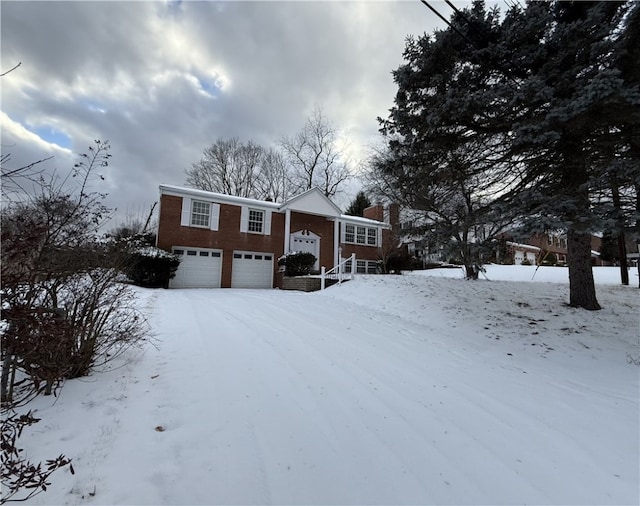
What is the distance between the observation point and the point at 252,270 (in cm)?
1655

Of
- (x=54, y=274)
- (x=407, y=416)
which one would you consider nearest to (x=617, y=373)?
(x=407, y=416)

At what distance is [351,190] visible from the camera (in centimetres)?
3009

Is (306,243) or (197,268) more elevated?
(306,243)

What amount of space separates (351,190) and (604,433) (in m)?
28.5

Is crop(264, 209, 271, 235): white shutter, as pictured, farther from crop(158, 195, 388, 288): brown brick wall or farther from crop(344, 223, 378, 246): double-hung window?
crop(344, 223, 378, 246): double-hung window

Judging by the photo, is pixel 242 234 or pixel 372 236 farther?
pixel 372 236

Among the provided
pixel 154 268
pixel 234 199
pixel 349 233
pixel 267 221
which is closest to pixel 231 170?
pixel 234 199

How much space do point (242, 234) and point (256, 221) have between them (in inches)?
44.6

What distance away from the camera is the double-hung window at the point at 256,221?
655 inches

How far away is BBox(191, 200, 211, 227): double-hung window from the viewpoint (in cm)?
1509

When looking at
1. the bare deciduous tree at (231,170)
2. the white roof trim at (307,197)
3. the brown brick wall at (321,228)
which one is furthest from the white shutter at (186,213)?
the bare deciduous tree at (231,170)

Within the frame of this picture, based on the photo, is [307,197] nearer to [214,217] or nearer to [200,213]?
[214,217]

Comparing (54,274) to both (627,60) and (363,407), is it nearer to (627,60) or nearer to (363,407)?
(363,407)

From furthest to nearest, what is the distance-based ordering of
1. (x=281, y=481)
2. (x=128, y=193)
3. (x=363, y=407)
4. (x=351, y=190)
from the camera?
(x=351, y=190), (x=128, y=193), (x=363, y=407), (x=281, y=481)
